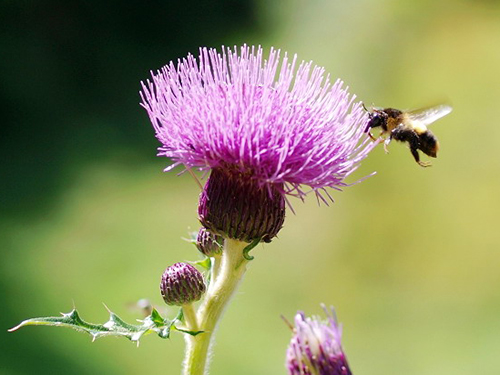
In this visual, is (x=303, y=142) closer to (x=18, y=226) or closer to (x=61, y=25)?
(x=18, y=226)

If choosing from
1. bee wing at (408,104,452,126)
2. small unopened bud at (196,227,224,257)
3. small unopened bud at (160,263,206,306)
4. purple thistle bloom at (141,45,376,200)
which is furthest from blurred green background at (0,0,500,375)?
small unopened bud at (160,263,206,306)

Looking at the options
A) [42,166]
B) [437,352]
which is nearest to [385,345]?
[437,352]

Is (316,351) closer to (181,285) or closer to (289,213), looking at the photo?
(181,285)

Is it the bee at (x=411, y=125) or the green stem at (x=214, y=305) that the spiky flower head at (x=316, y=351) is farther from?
the bee at (x=411, y=125)

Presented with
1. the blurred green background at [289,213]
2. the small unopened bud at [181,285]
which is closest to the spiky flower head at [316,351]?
the small unopened bud at [181,285]

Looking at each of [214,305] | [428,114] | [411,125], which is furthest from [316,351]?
[428,114]

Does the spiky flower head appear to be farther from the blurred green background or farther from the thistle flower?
the blurred green background
